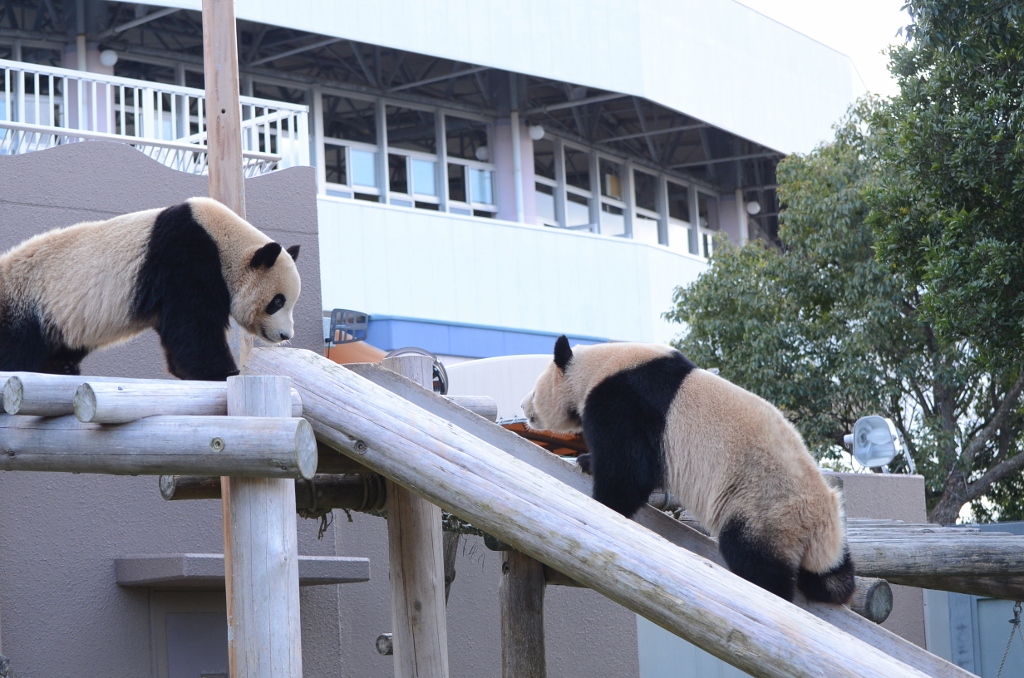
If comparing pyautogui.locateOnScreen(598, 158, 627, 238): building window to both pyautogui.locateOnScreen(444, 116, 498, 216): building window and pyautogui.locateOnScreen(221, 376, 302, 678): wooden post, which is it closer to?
pyautogui.locateOnScreen(444, 116, 498, 216): building window

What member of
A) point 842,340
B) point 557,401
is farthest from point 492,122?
point 557,401

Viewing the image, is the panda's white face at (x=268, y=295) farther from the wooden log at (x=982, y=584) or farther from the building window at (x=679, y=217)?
the building window at (x=679, y=217)

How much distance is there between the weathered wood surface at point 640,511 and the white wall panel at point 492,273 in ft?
42.1

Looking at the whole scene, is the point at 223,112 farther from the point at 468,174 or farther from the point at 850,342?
the point at 468,174

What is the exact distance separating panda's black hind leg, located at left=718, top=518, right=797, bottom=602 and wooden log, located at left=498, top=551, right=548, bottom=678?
1.75 metres

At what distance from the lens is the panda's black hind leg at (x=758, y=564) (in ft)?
15.3

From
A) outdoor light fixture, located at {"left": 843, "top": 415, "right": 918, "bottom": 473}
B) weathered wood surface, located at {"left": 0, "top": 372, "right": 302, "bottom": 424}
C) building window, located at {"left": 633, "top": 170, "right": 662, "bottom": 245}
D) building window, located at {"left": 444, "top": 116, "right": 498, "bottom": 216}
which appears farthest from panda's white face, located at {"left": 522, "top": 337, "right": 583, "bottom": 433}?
building window, located at {"left": 633, "top": 170, "right": 662, "bottom": 245}

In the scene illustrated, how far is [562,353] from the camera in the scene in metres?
5.51

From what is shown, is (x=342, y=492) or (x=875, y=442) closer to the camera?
(x=342, y=492)

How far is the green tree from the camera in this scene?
645 inches

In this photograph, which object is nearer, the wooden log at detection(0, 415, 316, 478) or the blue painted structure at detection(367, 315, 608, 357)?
the wooden log at detection(0, 415, 316, 478)

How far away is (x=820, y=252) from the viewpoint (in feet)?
55.3

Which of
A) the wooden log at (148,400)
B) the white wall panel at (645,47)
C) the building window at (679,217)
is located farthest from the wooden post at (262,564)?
the building window at (679,217)

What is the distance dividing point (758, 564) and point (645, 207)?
71.3ft
